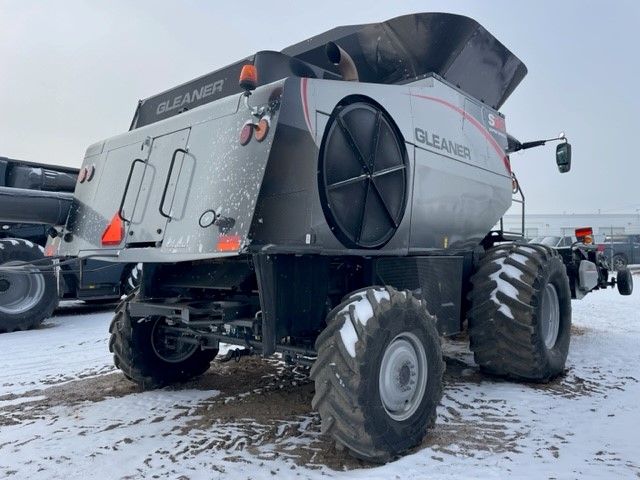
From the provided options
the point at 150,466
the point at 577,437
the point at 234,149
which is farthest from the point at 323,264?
the point at 577,437

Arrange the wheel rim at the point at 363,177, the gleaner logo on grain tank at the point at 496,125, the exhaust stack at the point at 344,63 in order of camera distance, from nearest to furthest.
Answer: the wheel rim at the point at 363,177 < the exhaust stack at the point at 344,63 < the gleaner logo on grain tank at the point at 496,125

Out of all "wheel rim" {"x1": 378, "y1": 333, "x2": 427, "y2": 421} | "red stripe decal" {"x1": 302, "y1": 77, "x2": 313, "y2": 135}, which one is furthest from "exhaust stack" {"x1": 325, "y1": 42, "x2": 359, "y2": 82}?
"wheel rim" {"x1": 378, "y1": 333, "x2": 427, "y2": 421}

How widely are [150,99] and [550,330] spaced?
4859mm

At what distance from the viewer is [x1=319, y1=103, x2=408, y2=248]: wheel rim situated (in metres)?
3.53

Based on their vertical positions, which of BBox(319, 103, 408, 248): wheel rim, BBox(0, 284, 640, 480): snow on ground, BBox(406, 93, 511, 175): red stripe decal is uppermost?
BBox(406, 93, 511, 175): red stripe decal

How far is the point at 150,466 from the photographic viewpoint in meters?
3.11

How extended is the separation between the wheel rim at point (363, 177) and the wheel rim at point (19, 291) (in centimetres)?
720

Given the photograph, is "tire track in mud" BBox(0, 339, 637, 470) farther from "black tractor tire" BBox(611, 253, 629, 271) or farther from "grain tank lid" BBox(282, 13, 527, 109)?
"black tractor tire" BBox(611, 253, 629, 271)

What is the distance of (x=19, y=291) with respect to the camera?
350 inches

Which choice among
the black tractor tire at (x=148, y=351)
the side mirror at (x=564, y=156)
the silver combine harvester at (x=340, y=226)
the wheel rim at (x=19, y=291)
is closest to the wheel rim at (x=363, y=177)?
the silver combine harvester at (x=340, y=226)

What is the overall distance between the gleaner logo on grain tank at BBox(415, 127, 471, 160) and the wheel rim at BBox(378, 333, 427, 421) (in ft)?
5.82

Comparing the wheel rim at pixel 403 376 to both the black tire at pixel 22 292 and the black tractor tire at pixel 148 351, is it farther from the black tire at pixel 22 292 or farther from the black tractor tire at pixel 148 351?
the black tire at pixel 22 292

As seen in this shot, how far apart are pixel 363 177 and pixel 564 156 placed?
4.04 metres

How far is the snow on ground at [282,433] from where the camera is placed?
3041mm
